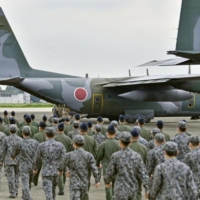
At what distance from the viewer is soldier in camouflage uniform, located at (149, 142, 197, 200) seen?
23.6 ft

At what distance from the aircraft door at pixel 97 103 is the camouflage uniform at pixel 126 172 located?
23985 millimetres

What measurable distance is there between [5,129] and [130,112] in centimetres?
1860

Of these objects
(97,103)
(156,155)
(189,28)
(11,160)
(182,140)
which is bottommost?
(11,160)

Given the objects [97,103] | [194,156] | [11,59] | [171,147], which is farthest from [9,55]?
[171,147]

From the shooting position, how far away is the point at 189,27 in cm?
1317

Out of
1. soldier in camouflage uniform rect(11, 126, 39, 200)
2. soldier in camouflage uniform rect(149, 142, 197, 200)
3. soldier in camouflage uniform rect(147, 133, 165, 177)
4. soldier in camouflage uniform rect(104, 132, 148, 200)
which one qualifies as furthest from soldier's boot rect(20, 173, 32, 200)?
soldier in camouflage uniform rect(149, 142, 197, 200)

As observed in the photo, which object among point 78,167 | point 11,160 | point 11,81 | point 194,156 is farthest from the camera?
point 11,81

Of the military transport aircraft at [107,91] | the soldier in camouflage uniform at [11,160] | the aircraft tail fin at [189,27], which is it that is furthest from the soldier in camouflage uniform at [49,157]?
the military transport aircraft at [107,91]

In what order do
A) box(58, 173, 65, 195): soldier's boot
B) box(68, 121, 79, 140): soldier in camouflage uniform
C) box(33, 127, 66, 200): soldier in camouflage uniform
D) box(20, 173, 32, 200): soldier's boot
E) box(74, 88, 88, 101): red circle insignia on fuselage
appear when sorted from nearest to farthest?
1. box(33, 127, 66, 200): soldier in camouflage uniform
2. box(20, 173, 32, 200): soldier's boot
3. box(58, 173, 65, 195): soldier's boot
4. box(68, 121, 79, 140): soldier in camouflage uniform
5. box(74, 88, 88, 101): red circle insignia on fuselage

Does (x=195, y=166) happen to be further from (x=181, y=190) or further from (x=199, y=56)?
(x=199, y=56)

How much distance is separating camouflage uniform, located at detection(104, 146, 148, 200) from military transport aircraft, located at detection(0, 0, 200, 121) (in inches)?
895

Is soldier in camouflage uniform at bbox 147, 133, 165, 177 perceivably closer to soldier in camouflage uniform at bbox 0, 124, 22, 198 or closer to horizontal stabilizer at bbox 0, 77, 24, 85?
soldier in camouflage uniform at bbox 0, 124, 22, 198

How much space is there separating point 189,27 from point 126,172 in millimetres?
5974

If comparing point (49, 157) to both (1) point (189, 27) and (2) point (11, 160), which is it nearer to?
(2) point (11, 160)
